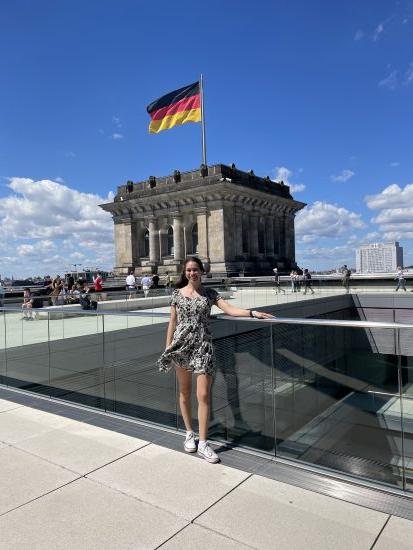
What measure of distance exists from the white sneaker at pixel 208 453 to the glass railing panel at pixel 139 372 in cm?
109

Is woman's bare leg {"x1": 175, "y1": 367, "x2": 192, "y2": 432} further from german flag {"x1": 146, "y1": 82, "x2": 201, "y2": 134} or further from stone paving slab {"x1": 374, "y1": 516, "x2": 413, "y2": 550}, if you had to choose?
german flag {"x1": 146, "y1": 82, "x2": 201, "y2": 134}

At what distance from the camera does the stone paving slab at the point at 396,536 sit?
294 centimetres

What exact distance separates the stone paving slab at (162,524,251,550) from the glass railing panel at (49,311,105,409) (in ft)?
11.7

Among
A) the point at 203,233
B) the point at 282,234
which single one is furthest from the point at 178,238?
the point at 282,234

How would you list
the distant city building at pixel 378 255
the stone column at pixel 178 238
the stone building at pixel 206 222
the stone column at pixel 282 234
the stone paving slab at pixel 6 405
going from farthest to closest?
the distant city building at pixel 378 255 < the stone column at pixel 282 234 < the stone column at pixel 178 238 < the stone building at pixel 206 222 < the stone paving slab at pixel 6 405

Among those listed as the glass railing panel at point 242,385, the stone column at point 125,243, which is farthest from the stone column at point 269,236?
the glass railing panel at point 242,385

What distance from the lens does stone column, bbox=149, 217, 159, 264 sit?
50.6 metres

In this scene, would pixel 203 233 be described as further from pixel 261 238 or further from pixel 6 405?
pixel 6 405

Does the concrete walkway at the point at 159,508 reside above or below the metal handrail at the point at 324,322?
below

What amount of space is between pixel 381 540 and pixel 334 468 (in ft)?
4.05

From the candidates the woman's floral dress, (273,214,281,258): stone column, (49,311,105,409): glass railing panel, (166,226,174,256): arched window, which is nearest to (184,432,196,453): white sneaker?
the woman's floral dress

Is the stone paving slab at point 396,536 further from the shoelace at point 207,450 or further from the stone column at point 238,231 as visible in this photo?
the stone column at point 238,231

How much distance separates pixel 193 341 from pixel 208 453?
3.59 ft

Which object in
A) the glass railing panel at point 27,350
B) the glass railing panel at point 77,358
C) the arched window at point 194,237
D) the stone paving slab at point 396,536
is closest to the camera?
the stone paving slab at point 396,536
